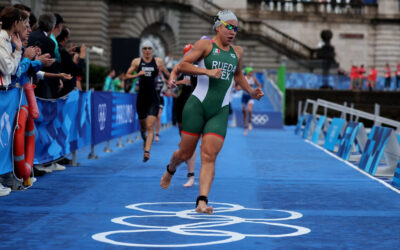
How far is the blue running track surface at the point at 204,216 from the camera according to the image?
21.3 feet

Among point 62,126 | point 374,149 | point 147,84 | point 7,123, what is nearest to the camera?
point 7,123

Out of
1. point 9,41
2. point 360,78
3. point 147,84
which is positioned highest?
point 9,41

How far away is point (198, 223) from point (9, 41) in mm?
3740

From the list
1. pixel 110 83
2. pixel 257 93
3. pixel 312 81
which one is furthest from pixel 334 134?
pixel 312 81

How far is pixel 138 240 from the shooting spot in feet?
21.2

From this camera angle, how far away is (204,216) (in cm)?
784

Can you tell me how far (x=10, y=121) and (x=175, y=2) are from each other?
43.9 metres

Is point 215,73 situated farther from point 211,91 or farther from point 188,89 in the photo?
point 188,89

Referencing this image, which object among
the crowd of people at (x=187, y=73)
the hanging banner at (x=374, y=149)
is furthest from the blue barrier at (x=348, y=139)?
the crowd of people at (x=187, y=73)

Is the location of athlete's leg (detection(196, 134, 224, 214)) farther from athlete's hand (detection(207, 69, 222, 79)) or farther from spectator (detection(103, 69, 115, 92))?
spectator (detection(103, 69, 115, 92))

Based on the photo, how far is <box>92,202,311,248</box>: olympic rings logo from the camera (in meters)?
6.57

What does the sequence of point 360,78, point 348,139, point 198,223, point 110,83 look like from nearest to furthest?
point 198,223, point 348,139, point 110,83, point 360,78

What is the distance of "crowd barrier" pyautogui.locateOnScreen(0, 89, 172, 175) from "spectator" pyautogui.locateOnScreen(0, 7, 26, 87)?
26 centimetres

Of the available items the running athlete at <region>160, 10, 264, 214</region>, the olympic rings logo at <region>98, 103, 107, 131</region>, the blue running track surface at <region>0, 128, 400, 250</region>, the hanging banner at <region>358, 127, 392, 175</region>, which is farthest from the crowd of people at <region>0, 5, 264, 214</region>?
Answer: the hanging banner at <region>358, 127, 392, 175</region>
